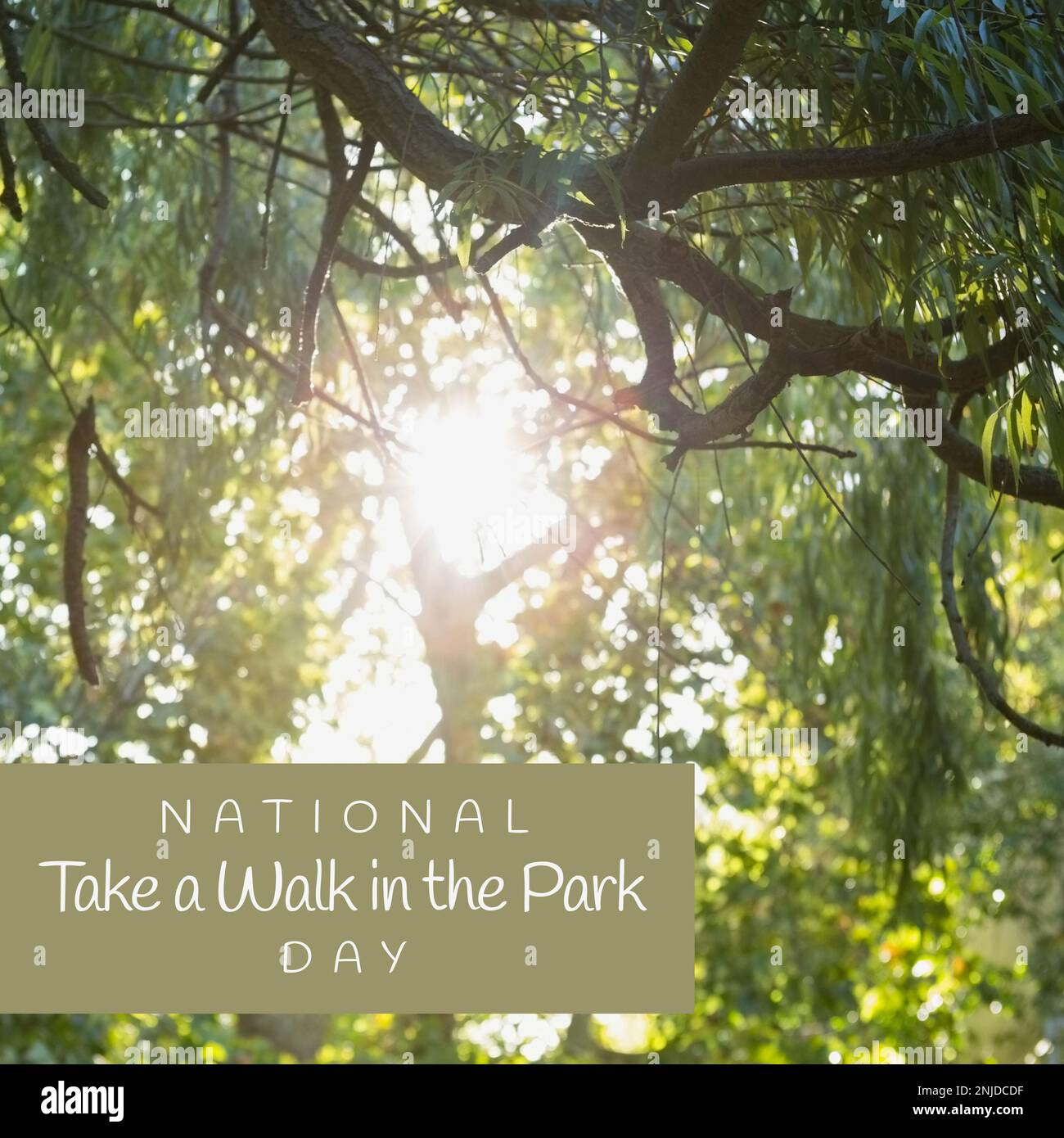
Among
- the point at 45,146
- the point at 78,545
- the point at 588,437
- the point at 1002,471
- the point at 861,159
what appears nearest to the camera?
the point at 861,159

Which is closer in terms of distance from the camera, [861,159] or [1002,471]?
[861,159]

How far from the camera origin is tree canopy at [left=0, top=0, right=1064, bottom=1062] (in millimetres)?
1129

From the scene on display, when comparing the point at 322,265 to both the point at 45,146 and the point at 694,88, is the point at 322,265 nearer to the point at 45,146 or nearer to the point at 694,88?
the point at 45,146

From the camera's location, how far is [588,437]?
12.6 ft

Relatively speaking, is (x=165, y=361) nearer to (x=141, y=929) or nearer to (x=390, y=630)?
(x=141, y=929)

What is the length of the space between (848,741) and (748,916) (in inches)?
75.3

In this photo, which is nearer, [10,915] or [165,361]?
[10,915]

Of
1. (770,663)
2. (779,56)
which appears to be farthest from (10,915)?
(770,663)

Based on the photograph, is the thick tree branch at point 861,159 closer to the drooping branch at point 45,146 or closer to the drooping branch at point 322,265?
the drooping branch at point 322,265

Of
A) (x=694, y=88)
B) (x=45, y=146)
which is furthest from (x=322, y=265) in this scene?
(x=694, y=88)

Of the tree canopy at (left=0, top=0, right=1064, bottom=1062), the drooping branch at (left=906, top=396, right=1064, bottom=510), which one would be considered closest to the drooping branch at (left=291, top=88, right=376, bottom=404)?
the tree canopy at (left=0, top=0, right=1064, bottom=1062)

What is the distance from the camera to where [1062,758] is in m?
4.33

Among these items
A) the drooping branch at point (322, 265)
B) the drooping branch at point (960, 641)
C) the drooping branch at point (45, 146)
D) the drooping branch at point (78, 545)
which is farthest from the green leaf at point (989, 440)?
the drooping branch at point (78, 545)

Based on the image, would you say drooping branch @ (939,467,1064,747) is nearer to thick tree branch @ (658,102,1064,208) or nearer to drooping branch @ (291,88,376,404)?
thick tree branch @ (658,102,1064,208)
